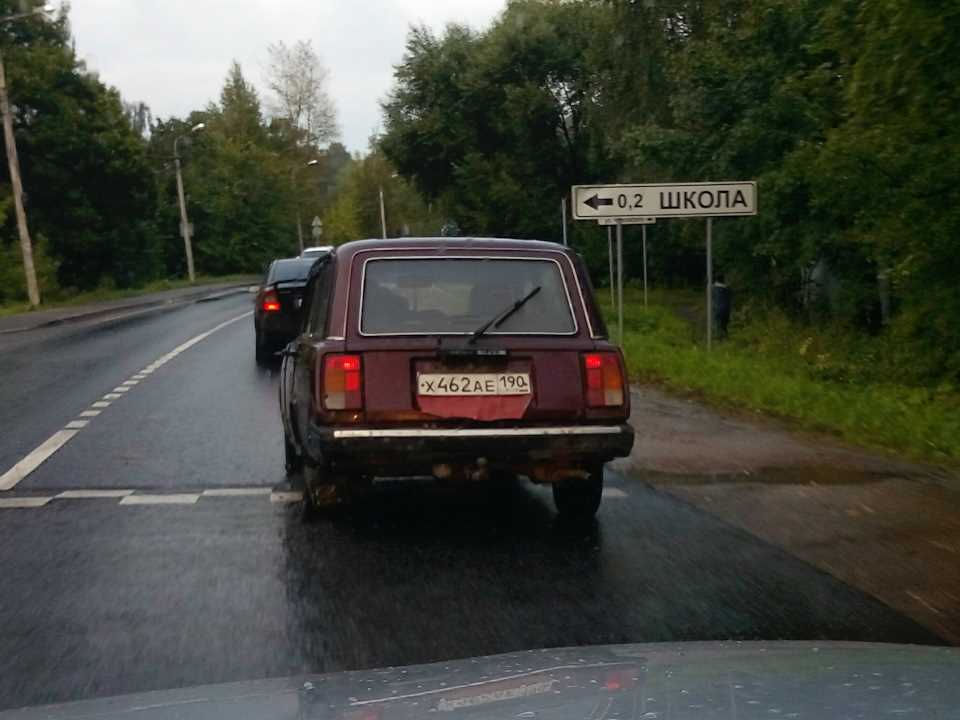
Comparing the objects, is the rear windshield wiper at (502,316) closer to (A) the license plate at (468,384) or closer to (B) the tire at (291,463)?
(A) the license plate at (468,384)

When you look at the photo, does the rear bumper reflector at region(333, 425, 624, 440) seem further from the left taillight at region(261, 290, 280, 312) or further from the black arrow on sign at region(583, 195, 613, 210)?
the left taillight at region(261, 290, 280, 312)

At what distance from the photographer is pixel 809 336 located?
23.6 metres

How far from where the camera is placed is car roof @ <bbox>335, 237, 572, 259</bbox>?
7281mm

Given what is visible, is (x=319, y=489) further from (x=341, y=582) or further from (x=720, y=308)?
(x=720, y=308)

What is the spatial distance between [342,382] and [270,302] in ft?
42.0

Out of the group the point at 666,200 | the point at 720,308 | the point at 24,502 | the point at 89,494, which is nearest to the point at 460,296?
the point at 89,494

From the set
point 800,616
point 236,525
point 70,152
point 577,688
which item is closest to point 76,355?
point 236,525

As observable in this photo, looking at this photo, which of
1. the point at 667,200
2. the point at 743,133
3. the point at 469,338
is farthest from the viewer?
the point at 743,133

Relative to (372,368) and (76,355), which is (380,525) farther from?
(76,355)

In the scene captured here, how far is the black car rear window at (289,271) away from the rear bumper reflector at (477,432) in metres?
13.7

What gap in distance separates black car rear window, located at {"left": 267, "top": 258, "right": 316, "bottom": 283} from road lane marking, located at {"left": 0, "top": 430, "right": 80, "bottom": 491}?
29.2 ft

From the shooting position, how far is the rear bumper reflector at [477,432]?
6723 millimetres

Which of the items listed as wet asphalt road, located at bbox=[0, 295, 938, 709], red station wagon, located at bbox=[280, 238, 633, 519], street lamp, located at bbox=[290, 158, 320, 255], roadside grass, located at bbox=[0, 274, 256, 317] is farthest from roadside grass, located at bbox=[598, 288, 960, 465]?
street lamp, located at bbox=[290, 158, 320, 255]

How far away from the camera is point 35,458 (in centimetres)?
1016
